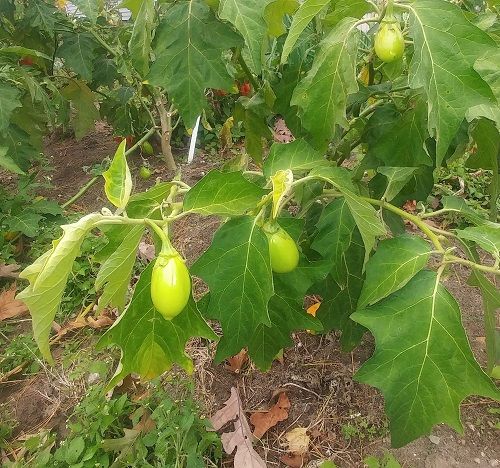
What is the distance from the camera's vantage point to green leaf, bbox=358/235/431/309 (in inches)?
39.8

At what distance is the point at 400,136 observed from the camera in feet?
4.22

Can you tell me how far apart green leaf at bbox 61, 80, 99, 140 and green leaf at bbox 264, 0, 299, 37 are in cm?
208

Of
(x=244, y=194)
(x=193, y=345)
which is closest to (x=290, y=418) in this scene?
(x=193, y=345)

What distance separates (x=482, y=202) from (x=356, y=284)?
200 cm

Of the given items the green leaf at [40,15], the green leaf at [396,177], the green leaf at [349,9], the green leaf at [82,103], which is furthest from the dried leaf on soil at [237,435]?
the green leaf at [82,103]

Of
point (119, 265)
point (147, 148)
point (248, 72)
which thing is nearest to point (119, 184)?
point (119, 265)

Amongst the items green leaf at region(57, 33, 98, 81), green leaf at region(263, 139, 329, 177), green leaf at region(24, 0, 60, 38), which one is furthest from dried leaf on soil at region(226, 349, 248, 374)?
green leaf at region(24, 0, 60, 38)

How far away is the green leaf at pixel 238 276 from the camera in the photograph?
962mm

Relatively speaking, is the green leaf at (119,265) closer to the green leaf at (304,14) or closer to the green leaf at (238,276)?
the green leaf at (238,276)

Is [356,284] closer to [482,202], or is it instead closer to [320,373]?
[320,373]

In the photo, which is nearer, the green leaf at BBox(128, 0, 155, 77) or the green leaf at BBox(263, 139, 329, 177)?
the green leaf at BBox(263, 139, 329, 177)

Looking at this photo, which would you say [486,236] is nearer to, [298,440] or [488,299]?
[488,299]

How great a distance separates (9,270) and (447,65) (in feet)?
7.83

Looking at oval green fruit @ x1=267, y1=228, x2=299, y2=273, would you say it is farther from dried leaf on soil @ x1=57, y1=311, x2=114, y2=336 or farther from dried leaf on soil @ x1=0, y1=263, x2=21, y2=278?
dried leaf on soil @ x1=0, y1=263, x2=21, y2=278
